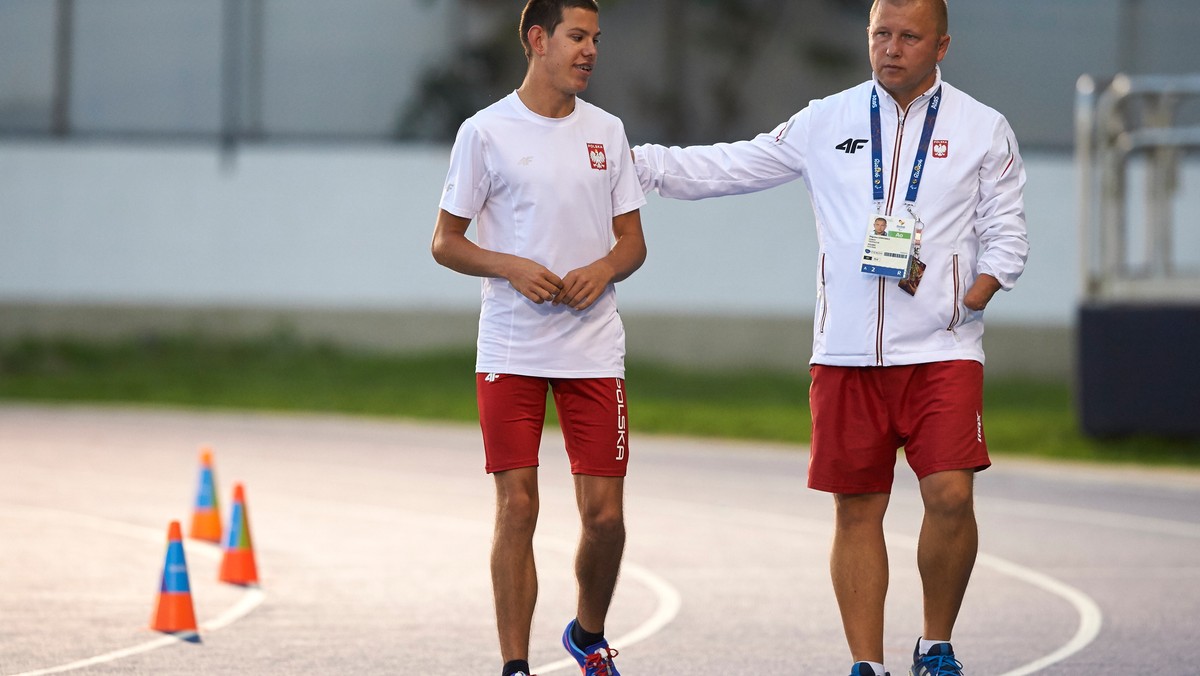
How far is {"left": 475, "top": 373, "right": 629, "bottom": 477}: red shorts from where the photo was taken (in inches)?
260

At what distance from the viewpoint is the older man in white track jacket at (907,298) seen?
640 cm

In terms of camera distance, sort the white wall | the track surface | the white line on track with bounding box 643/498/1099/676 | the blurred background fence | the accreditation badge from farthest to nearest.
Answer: the white wall → the blurred background fence → the white line on track with bounding box 643/498/1099/676 → the track surface → the accreditation badge

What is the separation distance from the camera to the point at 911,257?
250 inches

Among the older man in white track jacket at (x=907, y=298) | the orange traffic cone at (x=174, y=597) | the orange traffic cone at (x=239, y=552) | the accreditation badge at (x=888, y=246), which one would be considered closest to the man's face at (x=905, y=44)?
the older man in white track jacket at (x=907, y=298)

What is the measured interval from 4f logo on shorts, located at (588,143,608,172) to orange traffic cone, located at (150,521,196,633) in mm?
2811

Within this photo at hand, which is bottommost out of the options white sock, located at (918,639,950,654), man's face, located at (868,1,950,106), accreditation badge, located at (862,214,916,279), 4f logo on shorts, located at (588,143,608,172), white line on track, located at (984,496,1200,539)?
white line on track, located at (984,496,1200,539)

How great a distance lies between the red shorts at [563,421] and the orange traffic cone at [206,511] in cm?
538

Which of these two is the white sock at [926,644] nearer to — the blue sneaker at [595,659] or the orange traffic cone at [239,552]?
the blue sneaker at [595,659]

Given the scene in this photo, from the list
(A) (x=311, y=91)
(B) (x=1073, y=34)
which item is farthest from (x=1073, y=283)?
(A) (x=311, y=91)

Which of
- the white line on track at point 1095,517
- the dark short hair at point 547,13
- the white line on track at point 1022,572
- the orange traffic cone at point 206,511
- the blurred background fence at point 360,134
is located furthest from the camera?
the blurred background fence at point 360,134

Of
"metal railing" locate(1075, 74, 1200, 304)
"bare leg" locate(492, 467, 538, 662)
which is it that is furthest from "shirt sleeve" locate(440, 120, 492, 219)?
"metal railing" locate(1075, 74, 1200, 304)

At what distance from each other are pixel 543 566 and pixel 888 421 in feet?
14.7

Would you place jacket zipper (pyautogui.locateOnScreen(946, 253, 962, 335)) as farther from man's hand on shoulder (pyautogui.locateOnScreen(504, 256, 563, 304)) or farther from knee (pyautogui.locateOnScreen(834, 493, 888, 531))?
man's hand on shoulder (pyautogui.locateOnScreen(504, 256, 563, 304))

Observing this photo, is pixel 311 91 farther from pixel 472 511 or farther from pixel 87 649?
pixel 87 649
